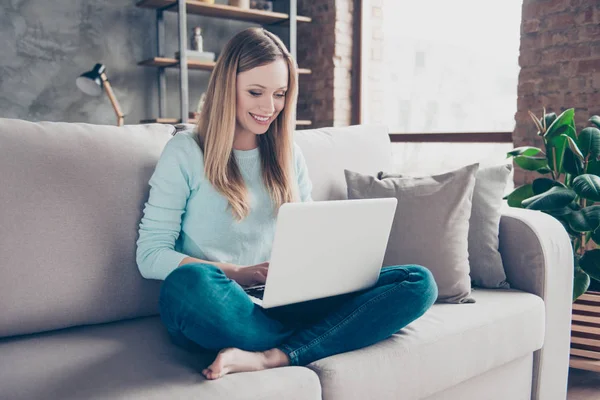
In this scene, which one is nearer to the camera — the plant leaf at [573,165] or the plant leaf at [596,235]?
the plant leaf at [596,235]

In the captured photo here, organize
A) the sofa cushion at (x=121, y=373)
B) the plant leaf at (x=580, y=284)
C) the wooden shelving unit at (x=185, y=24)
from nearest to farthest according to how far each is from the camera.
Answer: the sofa cushion at (x=121, y=373), the plant leaf at (x=580, y=284), the wooden shelving unit at (x=185, y=24)

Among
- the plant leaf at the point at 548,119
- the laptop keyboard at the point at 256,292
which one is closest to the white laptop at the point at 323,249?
the laptop keyboard at the point at 256,292

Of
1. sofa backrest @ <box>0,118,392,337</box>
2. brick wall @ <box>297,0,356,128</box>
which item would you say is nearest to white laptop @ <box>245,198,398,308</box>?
sofa backrest @ <box>0,118,392,337</box>

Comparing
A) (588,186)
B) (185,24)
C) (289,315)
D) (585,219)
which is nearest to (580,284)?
(585,219)

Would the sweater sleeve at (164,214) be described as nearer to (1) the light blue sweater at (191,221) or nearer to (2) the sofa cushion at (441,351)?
(1) the light blue sweater at (191,221)

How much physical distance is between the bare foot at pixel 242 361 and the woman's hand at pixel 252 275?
15cm

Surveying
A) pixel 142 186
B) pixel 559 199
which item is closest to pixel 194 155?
pixel 142 186

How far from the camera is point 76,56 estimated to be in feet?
11.7

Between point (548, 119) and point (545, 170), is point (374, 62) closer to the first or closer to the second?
point (548, 119)

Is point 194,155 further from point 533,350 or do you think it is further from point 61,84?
point 61,84

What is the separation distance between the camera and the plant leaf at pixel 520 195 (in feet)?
7.22

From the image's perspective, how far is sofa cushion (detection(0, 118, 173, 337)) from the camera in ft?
4.08

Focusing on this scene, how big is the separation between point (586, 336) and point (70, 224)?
1.66 m

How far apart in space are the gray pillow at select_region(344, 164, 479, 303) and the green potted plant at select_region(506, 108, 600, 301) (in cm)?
39
